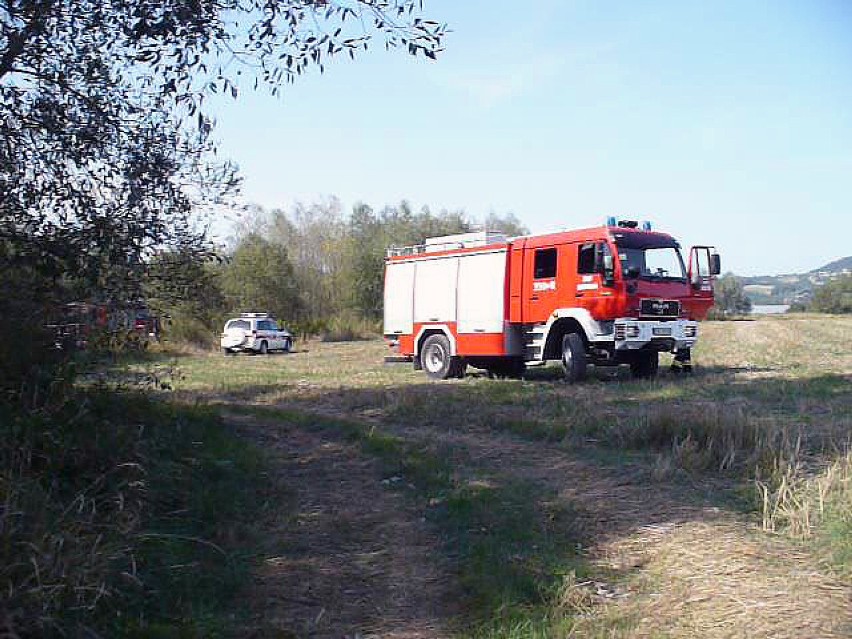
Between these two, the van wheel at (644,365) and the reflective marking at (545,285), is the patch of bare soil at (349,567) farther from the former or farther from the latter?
the van wheel at (644,365)

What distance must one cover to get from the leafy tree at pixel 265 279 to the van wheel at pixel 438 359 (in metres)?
27.5

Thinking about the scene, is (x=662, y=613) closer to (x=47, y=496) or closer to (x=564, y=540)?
(x=564, y=540)

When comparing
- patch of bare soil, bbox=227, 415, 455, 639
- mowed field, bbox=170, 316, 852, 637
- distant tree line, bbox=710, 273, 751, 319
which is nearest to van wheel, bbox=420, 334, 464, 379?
mowed field, bbox=170, 316, 852, 637

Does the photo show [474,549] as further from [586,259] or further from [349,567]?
[586,259]

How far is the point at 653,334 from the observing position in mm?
16469

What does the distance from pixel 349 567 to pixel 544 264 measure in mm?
12491

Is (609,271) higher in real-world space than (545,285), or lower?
higher

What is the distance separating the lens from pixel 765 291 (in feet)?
430

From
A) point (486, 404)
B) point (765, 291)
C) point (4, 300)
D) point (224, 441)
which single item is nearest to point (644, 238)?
point (486, 404)

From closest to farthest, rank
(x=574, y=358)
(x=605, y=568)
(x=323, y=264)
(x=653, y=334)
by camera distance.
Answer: (x=605, y=568), (x=653, y=334), (x=574, y=358), (x=323, y=264)

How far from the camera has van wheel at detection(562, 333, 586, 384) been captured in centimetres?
1667

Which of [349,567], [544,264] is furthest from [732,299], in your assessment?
[349,567]

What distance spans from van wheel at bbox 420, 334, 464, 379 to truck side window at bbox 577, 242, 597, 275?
12.9 feet

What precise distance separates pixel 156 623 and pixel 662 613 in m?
2.71
